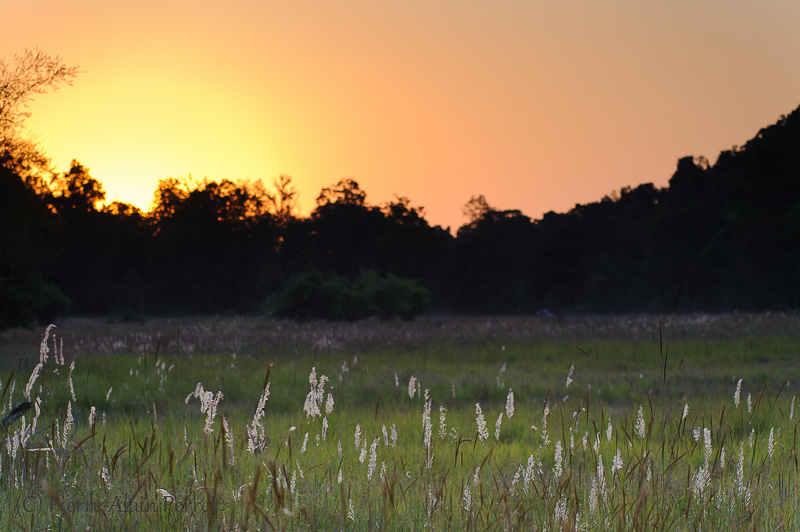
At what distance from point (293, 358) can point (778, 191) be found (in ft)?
170

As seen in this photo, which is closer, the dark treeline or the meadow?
the meadow

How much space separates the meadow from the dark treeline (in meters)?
25.6

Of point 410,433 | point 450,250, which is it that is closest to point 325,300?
point 410,433

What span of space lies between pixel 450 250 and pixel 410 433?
79992 millimetres

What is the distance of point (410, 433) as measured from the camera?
24.0ft

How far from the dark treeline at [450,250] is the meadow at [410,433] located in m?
25.6

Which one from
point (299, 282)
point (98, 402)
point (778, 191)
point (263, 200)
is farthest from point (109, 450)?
point (263, 200)

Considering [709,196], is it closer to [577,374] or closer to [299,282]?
[299,282]

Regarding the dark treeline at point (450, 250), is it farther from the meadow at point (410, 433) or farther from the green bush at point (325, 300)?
the meadow at point (410, 433)

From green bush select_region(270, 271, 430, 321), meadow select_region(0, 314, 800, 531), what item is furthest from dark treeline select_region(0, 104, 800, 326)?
meadow select_region(0, 314, 800, 531)

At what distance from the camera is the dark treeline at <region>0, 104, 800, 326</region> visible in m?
54.7

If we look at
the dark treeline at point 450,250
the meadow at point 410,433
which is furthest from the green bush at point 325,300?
the meadow at point 410,433

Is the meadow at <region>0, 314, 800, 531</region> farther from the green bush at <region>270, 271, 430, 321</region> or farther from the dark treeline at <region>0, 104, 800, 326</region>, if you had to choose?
the dark treeline at <region>0, 104, 800, 326</region>

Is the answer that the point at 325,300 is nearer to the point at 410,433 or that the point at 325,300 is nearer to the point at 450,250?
the point at 410,433
